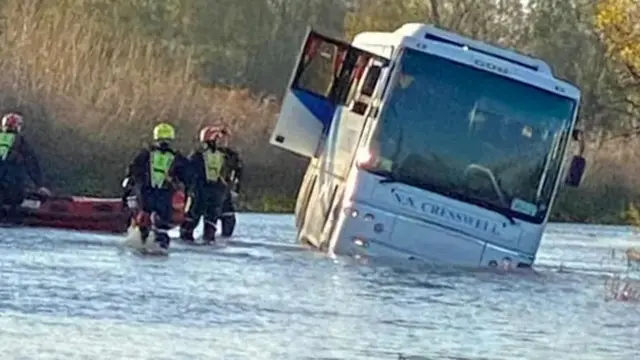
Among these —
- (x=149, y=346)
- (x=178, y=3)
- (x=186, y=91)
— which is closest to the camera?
(x=149, y=346)

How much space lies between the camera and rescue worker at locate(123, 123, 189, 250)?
2539 centimetres

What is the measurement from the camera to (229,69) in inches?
2717

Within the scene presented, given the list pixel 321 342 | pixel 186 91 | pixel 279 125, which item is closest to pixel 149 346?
pixel 321 342

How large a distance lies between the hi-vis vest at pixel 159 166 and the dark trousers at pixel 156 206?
6.3 inches

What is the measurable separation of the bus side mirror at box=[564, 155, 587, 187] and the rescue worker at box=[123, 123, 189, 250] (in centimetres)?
461

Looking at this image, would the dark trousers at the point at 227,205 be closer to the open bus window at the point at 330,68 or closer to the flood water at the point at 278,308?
the flood water at the point at 278,308

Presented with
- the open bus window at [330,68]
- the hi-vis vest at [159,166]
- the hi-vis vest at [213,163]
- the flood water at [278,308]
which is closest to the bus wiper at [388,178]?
the flood water at [278,308]

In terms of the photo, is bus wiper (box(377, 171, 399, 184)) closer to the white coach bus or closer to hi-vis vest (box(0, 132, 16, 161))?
the white coach bus

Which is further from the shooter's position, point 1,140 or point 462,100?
point 1,140

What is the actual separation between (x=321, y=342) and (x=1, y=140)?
13.0m

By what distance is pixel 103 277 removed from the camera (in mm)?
22891

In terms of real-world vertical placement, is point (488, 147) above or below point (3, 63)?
above

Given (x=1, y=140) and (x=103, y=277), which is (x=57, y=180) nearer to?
(x=1, y=140)

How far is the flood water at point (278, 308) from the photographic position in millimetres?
16750
